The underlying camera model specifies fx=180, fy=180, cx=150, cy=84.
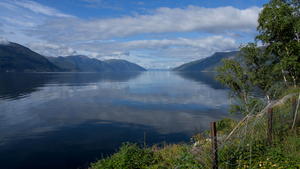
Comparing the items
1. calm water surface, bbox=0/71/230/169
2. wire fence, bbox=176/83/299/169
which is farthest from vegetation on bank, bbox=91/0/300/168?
calm water surface, bbox=0/71/230/169

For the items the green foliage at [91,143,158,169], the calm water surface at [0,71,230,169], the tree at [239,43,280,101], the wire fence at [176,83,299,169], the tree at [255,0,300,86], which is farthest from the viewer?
the tree at [239,43,280,101]

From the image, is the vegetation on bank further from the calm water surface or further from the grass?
the calm water surface

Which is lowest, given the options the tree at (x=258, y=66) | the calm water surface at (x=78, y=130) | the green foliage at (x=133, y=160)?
the calm water surface at (x=78, y=130)

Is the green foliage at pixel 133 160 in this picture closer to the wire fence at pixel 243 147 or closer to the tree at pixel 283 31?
the wire fence at pixel 243 147

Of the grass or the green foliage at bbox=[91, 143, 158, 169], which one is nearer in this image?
the grass

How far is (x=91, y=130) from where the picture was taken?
24.2 m

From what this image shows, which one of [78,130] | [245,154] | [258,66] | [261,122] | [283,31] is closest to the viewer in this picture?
[245,154]

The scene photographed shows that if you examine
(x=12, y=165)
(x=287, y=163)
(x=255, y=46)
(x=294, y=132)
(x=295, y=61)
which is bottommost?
(x=12, y=165)

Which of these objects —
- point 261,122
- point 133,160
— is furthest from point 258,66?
point 133,160

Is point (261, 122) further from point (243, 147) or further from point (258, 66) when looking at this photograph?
point (258, 66)

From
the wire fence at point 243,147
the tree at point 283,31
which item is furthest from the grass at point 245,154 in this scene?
the tree at point 283,31

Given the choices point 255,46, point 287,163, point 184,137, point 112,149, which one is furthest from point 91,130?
point 255,46

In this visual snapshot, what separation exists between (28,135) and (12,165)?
23.8ft

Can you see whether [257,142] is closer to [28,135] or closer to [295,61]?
[295,61]
